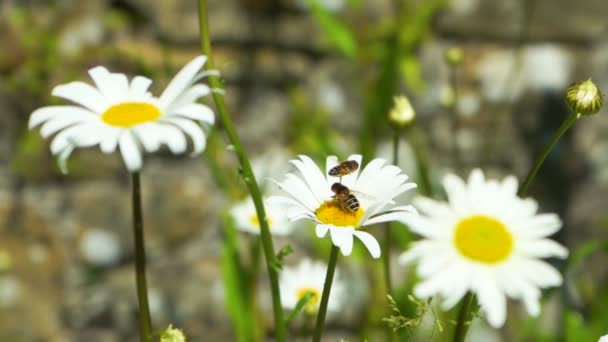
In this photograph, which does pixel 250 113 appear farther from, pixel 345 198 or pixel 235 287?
pixel 345 198

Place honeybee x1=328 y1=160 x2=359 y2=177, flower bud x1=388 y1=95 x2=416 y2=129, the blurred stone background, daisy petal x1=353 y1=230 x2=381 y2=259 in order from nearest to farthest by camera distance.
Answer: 1. daisy petal x1=353 y1=230 x2=381 y2=259
2. honeybee x1=328 y1=160 x2=359 y2=177
3. flower bud x1=388 y1=95 x2=416 y2=129
4. the blurred stone background

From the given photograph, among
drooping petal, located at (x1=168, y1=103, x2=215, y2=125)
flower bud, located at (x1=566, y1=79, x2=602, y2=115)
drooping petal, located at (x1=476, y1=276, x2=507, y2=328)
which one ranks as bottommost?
drooping petal, located at (x1=476, y1=276, x2=507, y2=328)

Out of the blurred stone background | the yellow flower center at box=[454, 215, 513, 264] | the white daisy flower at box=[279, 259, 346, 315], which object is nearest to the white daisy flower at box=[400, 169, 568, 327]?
the yellow flower center at box=[454, 215, 513, 264]

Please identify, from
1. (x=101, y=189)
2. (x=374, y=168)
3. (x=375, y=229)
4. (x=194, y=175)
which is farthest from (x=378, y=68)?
(x=374, y=168)

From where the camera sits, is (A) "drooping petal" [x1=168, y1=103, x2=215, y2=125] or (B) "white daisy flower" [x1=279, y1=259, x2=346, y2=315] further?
(B) "white daisy flower" [x1=279, y1=259, x2=346, y2=315]

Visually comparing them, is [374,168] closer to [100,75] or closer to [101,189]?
[100,75]

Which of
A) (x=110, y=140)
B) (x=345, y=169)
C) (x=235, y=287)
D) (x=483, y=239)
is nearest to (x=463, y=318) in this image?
(x=483, y=239)

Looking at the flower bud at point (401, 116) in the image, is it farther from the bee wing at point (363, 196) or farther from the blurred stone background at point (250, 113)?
the blurred stone background at point (250, 113)

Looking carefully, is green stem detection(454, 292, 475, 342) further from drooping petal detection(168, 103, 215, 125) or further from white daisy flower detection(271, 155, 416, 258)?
drooping petal detection(168, 103, 215, 125)
